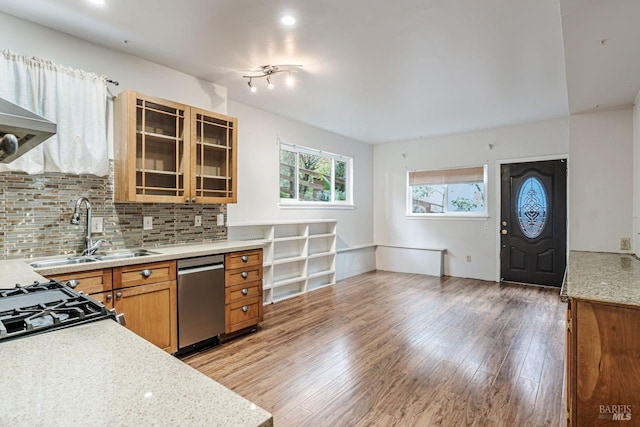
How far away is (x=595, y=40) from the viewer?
1.94 metres

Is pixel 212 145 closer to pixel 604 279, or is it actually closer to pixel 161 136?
pixel 161 136

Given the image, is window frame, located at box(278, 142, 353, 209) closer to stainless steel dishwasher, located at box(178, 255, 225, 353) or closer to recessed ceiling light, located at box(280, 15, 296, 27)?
stainless steel dishwasher, located at box(178, 255, 225, 353)

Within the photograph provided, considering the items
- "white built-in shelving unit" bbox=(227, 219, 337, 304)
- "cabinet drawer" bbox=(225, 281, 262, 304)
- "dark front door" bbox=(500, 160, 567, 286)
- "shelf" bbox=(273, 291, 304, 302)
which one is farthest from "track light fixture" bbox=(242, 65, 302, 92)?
"dark front door" bbox=(500, 160, 567, 286)

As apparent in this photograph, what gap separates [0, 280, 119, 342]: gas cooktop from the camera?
100cm

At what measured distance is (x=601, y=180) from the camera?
3088mm

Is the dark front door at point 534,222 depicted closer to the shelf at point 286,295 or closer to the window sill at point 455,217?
the window sill at point 455,217

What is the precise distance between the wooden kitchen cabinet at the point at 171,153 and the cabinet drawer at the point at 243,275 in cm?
72

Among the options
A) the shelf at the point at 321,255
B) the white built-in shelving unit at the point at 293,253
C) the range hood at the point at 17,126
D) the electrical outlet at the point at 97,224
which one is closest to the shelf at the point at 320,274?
the white built-in shelving unit at the point at 293,253

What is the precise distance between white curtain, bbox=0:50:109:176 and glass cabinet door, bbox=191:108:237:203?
2.44ft

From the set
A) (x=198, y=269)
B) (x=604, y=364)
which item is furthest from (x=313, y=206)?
(x=604, y=364)

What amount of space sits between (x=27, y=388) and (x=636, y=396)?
7.06ft

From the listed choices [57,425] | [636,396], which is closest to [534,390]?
[636,396]

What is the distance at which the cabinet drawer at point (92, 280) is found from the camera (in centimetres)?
213

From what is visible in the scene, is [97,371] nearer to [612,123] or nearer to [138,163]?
[138,163]
